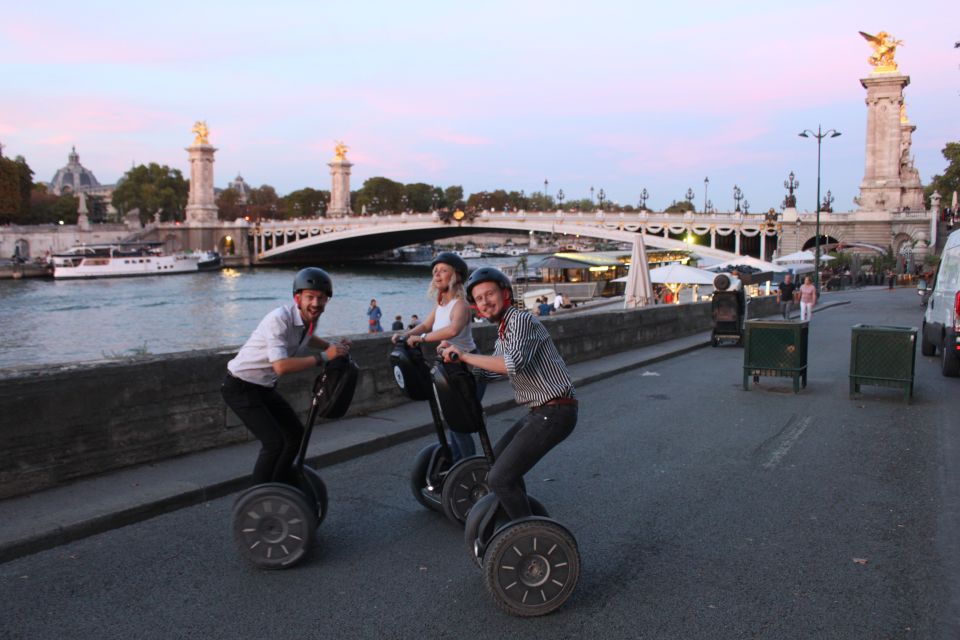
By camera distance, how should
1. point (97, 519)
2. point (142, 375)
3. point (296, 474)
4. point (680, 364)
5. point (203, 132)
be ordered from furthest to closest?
point (203, 132) < point (680, 364) < point (142, 375) < point (97, 519) < point (296, 474)

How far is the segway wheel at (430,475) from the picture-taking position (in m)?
5.61

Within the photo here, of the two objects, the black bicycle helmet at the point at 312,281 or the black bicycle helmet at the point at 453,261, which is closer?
the black bicycle helmet at the point at 312,281

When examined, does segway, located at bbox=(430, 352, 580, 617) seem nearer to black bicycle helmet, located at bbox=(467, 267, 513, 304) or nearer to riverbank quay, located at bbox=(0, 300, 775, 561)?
black bicycle helmet, located at bbox=(467, 267, 513, 304)

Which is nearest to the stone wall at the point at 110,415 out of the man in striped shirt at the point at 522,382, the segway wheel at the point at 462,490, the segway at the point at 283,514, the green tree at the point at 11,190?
the segway at the point at 283,514

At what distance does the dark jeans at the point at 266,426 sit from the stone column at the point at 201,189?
109 m

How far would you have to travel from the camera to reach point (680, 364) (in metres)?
14.8

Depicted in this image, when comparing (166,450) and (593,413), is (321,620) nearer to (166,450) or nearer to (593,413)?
(166,450)

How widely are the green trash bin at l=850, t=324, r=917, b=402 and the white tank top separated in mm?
6671

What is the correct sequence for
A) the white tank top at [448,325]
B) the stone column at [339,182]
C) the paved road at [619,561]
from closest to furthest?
the paved road at [619,561] < the white tank top at [448,325] < the stone column at [339,182]

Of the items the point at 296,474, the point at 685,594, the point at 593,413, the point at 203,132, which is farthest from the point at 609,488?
the point at 203,132

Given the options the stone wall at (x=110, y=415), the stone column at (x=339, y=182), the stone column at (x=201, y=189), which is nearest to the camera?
the stone wall at (x=110, y=415)

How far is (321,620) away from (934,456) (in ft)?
19.8

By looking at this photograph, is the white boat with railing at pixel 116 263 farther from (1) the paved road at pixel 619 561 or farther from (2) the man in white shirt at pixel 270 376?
(2) the man in white shirt at pixel 270 376

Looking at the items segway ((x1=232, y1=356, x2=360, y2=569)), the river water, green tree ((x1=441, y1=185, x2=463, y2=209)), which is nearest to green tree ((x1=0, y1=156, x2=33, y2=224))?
the river water
